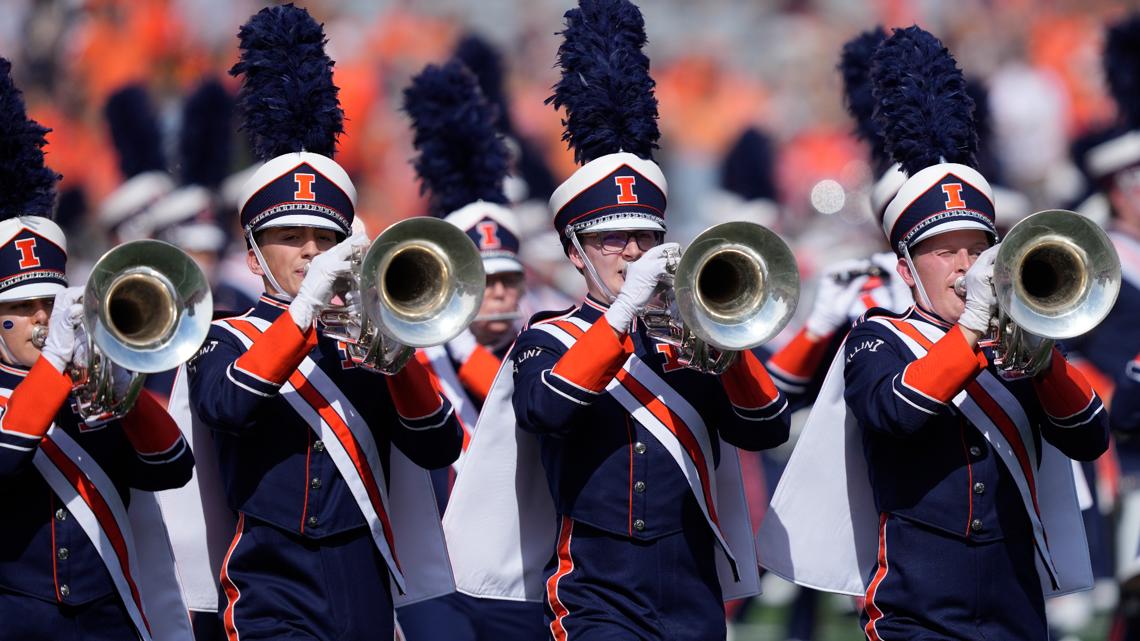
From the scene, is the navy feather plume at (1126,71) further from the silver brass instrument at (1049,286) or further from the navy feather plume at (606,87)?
the silver brass instrument at (1049,286)

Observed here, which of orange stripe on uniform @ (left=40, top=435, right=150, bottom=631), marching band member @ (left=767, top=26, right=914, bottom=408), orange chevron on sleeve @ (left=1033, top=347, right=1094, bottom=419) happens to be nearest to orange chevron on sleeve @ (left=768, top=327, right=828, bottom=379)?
marching band member @ (left=767, top=26, right=914, bottom=408)

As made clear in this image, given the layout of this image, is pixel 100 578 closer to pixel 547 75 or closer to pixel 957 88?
pixel 957 88

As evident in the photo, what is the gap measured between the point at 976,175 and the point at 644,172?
3.03 feet

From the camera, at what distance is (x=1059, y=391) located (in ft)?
17.1

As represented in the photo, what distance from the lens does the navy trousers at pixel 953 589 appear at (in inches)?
207

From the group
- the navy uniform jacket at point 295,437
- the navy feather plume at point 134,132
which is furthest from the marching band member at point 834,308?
the navy feather plume at point 134,132

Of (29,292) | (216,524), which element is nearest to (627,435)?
(216,524)

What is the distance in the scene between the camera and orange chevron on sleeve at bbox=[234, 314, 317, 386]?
4980 millimetres

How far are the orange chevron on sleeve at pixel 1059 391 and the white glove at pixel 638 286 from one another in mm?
1019

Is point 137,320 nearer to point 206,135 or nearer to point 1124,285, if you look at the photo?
point 1124,285

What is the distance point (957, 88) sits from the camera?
5785 millimetres

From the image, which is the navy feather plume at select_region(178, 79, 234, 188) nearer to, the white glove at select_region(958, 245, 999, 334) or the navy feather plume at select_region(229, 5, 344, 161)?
the navy feather plume at select_region(229, 5, 344, 161)

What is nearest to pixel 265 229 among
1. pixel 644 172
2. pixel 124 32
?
pixel 644 172

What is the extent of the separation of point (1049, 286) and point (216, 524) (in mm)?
2357
